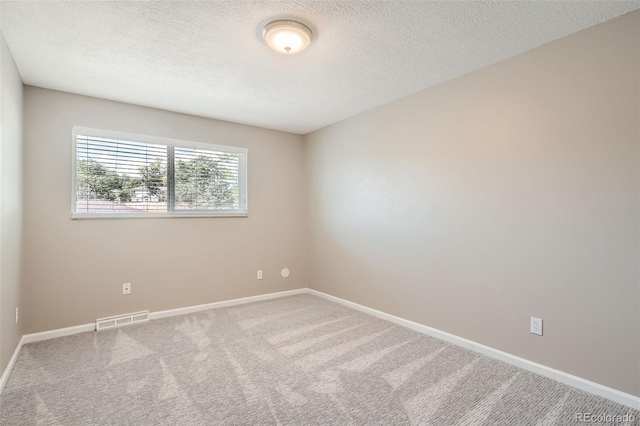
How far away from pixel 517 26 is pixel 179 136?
11.4 ft

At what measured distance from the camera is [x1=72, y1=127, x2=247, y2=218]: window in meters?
3.22

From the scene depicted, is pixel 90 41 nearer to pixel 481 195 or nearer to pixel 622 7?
pixel 481 195

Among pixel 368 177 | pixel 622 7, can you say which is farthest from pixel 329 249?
pixel 622 7

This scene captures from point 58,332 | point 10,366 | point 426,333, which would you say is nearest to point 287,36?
point 426,333

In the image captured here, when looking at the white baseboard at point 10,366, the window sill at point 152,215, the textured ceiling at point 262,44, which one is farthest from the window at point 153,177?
the white baseboard at point 10,366

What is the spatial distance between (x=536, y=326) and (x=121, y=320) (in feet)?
12.8

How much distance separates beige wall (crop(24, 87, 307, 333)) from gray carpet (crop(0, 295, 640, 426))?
429 millimetres

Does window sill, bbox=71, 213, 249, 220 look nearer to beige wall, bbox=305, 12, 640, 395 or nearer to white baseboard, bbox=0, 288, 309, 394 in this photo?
white baseboard, bbox=0, 288, 309, 394

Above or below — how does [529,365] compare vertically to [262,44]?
below

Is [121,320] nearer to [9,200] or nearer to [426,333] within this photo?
[9,200]

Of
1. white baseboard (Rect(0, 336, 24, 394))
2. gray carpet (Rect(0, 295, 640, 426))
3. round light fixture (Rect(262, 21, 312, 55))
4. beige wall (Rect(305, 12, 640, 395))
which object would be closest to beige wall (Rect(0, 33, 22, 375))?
white baseboard (Rect(0, 336, 24, 394))

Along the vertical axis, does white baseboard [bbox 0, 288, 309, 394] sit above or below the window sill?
below

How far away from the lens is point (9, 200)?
233 centimetres

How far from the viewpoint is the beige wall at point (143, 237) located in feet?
9.74
